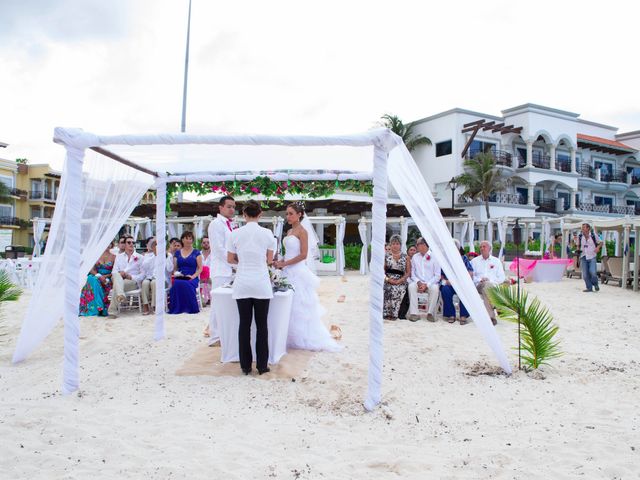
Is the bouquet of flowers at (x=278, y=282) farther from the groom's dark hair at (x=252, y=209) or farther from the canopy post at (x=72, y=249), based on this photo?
the canopy post at (x=72, y=249)

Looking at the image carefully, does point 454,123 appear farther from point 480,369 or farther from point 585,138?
point 480,369

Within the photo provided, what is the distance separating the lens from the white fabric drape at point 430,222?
186 inches

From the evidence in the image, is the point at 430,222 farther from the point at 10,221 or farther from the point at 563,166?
the point at 10,221

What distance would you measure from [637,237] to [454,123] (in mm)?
21908

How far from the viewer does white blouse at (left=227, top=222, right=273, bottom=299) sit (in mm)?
4883

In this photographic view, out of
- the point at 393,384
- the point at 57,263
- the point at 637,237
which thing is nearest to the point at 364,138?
the point at 393,384

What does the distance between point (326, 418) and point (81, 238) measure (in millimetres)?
3281

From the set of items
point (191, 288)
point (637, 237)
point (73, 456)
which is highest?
point (637, 237)

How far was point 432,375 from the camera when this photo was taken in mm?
Result: 5219

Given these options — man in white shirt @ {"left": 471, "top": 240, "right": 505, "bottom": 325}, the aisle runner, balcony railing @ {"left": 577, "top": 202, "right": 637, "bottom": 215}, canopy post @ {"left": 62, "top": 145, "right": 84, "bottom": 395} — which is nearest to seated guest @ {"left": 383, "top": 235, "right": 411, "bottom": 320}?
man in white shirt @ {"left": 471, "top": 240, "right": 505, "bottom": 325}

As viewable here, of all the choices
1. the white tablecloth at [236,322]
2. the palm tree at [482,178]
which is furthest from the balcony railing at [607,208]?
the white tablecloth at [236,322]

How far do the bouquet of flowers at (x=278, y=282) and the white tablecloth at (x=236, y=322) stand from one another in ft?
0.29

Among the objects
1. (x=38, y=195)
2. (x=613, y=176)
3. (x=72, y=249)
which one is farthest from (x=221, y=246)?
(x=38, y=195)

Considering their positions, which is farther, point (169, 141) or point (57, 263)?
point (57, 263)
